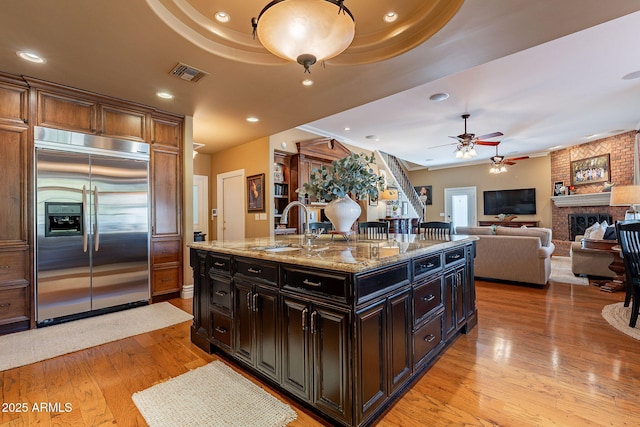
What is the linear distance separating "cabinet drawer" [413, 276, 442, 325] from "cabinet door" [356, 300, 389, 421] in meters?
0.39

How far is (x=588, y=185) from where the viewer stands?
25.3 feet

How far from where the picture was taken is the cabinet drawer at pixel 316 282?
4.69ft

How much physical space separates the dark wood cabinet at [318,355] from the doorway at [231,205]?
4.39 meters

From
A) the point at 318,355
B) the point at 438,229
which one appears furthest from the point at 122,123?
the point at 438,229

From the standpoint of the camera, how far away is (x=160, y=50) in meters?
2.55

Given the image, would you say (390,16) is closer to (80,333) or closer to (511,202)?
(80,333)

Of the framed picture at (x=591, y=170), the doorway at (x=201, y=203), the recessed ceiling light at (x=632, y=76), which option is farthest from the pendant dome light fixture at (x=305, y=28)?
the framed picture at (x=591, y=170)

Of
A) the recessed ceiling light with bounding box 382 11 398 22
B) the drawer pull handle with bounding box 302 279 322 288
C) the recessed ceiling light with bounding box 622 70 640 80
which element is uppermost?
the recessed ceiling light with bounding box 622 70 640 80

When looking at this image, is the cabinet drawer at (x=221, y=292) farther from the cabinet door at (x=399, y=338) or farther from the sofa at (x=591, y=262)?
the sofa at (x=591, y=262)

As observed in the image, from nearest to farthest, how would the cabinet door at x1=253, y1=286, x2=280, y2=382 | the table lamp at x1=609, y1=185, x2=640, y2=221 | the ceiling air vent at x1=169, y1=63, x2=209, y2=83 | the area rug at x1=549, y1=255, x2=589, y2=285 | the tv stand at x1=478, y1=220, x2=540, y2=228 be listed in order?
the cabinet door at x1=253, y1=286, x2=280, y2=382, the ceiling air vent at x1=169, y1=63, x2=209, y2=83, the table lamp at x1=609, y1=185, x2=640, y2=221, the area rug at x1=549, y1=255, x2=589, y2=285, the tv stand at x1=478, y1=220, x2=540, y2=228

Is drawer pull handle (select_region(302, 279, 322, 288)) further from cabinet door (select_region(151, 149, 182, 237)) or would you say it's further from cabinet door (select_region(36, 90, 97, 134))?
cabinet door (select_region(36, 90, 97, 134))

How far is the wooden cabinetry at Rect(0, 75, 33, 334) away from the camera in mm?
2891

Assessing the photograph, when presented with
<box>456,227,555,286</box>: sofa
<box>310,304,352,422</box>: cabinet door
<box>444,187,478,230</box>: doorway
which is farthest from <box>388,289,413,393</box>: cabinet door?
<box>444,187,478,230</box>: doorway

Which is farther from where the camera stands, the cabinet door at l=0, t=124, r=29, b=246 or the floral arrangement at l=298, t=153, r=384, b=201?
the cabinet door at l=0, t=124, r=29, b=246
